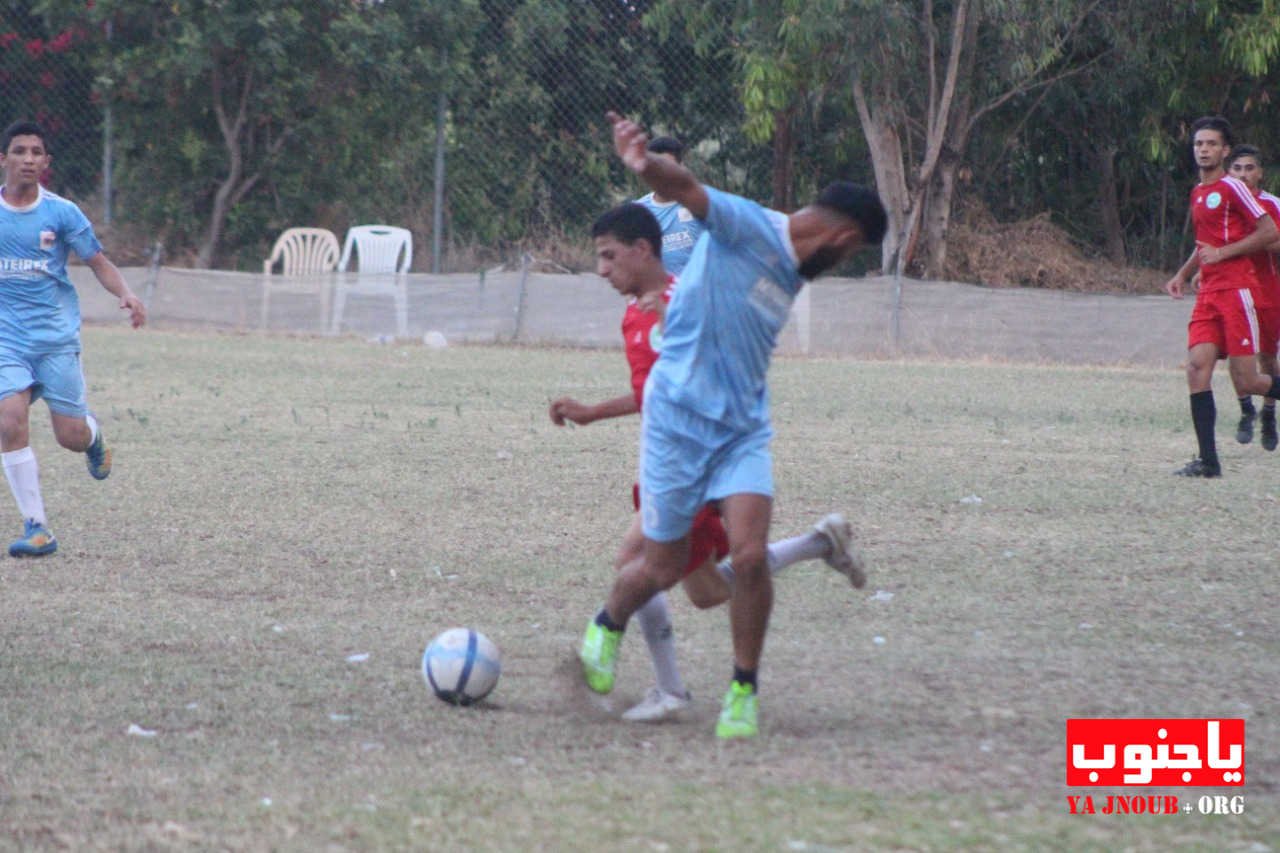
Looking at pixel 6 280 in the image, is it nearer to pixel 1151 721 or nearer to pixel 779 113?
pixel 1151 721

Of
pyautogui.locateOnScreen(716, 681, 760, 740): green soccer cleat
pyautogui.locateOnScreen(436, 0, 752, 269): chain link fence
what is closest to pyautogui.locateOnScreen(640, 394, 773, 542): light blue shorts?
pyautogui.locateOnScreen(716, 681, 760, 740): green soccer cleat

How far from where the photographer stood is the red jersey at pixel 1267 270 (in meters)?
10.4

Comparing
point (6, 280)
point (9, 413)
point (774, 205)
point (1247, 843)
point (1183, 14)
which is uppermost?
point (1183, 14)

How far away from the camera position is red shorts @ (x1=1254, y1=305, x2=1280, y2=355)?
1066cm

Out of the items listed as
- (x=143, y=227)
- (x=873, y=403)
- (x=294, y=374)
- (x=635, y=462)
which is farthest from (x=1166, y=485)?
(x=143, y=227)

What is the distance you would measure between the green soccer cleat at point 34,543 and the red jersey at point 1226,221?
7.25 meters

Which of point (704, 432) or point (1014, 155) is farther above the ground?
point (1014, 155)

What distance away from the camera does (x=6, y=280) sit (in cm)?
777

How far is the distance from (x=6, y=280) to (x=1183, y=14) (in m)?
19.2

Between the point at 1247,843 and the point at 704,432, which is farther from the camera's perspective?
the point at 704,432

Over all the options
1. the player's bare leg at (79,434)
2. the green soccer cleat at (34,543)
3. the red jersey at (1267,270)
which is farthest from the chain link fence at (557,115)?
the green soccer cleat at (34,543)

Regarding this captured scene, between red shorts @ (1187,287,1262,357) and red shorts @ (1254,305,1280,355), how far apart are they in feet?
0.52

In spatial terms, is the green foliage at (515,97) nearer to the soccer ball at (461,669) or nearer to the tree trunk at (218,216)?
the tree trunk at (218,216)

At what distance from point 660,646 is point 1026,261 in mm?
21019
